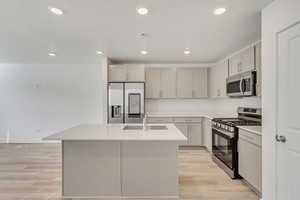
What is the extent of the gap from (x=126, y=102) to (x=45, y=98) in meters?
2.82

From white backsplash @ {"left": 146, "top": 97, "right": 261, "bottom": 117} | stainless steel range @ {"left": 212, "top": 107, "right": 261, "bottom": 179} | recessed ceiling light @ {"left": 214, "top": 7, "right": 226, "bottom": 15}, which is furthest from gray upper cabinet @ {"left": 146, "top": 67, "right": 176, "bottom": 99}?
recessed ceiling light @ {"left": 214, "top": 7, "right": 226, "bottom": 15}

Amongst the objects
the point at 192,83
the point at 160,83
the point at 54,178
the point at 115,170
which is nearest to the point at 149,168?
the point at 115,170

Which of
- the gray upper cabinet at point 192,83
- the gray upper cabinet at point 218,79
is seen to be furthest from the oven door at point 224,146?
the gray upper cabinet at point 192,83

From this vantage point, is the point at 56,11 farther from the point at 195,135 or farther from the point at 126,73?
the point at 195,135

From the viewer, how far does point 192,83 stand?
18.1 feet

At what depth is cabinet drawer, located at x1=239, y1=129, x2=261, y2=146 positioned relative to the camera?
264 cm

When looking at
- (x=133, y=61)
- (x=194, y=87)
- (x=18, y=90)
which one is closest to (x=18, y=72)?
(x=18, y=90)

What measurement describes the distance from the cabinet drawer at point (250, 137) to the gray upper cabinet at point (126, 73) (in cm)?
277

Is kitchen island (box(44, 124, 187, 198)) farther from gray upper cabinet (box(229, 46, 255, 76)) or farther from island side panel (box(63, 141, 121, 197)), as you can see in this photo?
gray upper cabinet (box(229, 46, 255, 76))

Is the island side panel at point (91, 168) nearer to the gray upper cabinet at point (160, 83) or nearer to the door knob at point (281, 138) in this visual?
the door knob at point (281, 138)

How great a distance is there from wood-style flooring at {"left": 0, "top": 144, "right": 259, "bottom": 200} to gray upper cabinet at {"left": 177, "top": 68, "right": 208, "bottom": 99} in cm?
159

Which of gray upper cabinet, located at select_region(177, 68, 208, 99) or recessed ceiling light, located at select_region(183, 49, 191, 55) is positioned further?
gray upper cabinet, located at select_region(177, 68, 208, 99)

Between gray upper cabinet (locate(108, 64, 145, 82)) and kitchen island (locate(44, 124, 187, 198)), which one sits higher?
gray upper cabinet (locate(108, 64, 145, 82))

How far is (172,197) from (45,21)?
2976 millimetres
